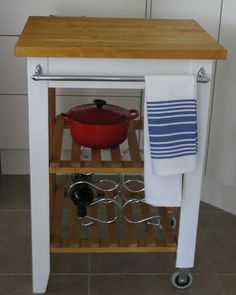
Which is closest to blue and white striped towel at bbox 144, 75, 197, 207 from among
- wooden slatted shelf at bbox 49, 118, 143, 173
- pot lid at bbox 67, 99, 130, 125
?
wooden slatted shelf at bbox 49, 118, 143, 173

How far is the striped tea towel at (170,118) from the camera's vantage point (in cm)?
145

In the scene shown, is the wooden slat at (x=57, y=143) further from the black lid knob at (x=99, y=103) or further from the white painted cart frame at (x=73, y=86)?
the black lid knob at (x=99, y=103)

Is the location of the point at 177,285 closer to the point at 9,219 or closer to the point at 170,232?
the point at 170,232

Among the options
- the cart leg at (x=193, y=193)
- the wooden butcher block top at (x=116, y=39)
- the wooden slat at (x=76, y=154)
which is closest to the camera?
the wooden butcher block top at (x=116, y=39)

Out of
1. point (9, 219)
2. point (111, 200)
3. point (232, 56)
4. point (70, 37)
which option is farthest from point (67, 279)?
point (232, 56)

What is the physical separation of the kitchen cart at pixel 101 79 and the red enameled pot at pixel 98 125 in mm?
41

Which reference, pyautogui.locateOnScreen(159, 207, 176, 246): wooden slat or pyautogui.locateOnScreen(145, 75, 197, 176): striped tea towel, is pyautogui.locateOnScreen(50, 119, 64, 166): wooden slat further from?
pyautogui.locateOnScreen(159, 207, 176, 246): wooden slat

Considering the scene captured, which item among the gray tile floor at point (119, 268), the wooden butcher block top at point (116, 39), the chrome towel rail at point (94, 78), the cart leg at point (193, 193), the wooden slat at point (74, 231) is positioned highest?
the wooden butcher block top at point (116, 39)

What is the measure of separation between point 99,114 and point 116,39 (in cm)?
27

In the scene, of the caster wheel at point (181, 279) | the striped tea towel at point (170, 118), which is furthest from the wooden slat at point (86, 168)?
the caster wheel at point (181, 279)

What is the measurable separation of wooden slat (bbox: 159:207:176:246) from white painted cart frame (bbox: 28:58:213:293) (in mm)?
62

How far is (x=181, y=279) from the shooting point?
1791 mm

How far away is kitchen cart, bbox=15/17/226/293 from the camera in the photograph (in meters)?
1.44

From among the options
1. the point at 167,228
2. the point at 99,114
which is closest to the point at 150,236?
the point at 167,228
